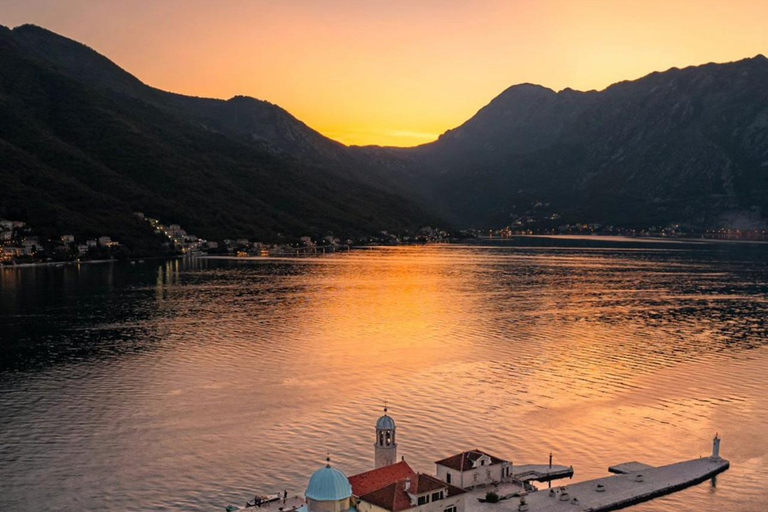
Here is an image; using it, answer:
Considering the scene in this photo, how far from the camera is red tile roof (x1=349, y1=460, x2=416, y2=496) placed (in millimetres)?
46531

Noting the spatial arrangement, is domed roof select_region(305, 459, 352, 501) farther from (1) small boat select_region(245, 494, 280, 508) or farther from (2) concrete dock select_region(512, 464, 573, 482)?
(2) concrete dock select_region(512, 464, 573, 482)

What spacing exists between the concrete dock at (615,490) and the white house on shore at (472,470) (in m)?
1.80

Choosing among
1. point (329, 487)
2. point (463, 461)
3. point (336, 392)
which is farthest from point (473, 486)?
point (336, 392)

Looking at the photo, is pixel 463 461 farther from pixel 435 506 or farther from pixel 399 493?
pixel 399 493

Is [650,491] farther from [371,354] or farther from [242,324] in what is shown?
[242,324]

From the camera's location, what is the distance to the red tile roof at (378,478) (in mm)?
A: 46531

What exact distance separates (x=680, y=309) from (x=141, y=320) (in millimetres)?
108844

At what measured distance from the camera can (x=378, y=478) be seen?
47.3 m

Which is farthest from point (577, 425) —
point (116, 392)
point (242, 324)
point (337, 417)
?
point (242, 324)

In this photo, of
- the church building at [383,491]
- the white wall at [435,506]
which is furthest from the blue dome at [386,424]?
the white wall at [435,506]

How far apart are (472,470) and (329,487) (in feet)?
48.1

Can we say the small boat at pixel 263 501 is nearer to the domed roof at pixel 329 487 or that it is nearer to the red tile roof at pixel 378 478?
the red tile roof at pixel 378 478

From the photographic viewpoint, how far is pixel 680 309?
521 feet

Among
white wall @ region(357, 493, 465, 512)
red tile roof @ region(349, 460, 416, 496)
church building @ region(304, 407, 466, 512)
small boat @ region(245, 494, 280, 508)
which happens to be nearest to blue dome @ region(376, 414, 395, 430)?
church building @ region(304, 407, 466, 512)
